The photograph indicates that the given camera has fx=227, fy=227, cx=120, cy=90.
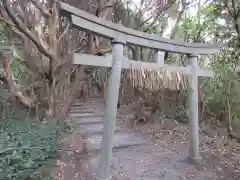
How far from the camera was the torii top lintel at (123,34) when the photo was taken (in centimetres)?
296

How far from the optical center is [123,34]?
3.47 m

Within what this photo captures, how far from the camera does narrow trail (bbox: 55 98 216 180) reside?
3.96 metres

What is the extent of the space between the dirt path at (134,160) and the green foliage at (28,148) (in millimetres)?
341

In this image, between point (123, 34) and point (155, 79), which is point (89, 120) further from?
point (123, 34)

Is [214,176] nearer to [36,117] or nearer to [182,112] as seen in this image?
[182,112]

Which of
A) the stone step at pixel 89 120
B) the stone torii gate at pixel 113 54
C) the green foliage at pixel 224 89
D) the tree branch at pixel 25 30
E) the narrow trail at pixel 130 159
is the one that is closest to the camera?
the stone torii gate at pixel 113 54

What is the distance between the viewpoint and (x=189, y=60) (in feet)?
14.5

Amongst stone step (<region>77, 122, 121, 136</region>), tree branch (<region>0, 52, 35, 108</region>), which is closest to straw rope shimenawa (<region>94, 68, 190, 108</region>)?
tree branch (<region>0, 52, 35, 108</region>)

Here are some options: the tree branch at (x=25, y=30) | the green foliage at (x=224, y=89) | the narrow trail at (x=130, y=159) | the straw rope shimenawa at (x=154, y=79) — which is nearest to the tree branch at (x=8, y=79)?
the tree branch at (x=25, y=30)

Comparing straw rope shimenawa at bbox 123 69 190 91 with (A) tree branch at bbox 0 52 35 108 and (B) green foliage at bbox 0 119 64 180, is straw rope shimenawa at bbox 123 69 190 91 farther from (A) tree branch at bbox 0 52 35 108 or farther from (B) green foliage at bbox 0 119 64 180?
(A) tree branch at bbox 0 52 35 108

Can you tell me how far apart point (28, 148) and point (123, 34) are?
2240 mm


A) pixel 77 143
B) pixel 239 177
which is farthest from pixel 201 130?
pixel 77 143

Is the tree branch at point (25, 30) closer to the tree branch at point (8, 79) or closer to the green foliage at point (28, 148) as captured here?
the tree branch at point (8, 79)

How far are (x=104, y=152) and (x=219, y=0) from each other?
4890mm
